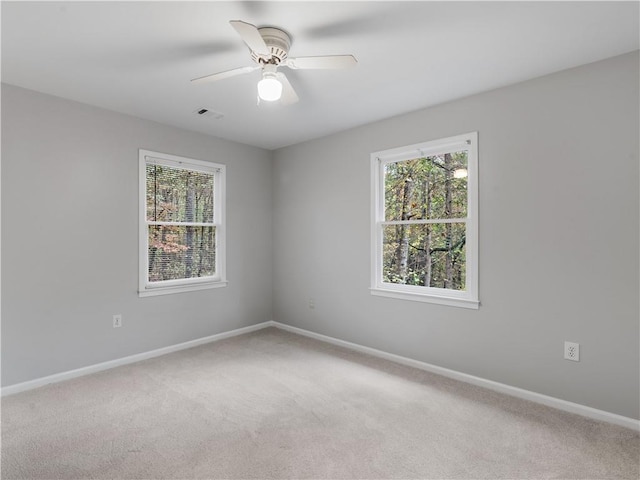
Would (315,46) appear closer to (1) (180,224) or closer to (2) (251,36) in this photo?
(2) (251,36)

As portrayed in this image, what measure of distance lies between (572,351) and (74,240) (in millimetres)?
4166

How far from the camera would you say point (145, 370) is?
3266mm

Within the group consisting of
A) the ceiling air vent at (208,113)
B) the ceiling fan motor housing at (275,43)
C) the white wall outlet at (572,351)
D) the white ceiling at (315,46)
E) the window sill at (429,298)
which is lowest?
the white wall outlet at (572,351)

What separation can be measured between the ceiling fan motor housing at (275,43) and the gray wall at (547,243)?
1.68 meters

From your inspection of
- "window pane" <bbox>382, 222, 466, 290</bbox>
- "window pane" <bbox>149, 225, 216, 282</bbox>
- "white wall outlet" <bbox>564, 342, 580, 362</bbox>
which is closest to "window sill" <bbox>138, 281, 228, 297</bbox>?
"window pane" <bbox>149, 225, 216, 282</bbox>

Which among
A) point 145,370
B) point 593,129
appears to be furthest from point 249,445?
point 593,129

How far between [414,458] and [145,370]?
2523 mm

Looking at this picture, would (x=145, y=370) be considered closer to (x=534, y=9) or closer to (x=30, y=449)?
(x=30, y=449)

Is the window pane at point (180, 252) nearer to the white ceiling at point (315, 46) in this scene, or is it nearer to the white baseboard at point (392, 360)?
the white baseboard at point (392, 360)

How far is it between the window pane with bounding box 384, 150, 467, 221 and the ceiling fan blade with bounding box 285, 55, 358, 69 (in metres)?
1.58

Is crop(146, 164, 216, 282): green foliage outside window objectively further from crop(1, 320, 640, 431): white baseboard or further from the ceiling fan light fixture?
the ceiling fan light fixture

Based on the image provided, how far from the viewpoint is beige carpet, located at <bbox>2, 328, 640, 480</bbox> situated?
1911 millimetres

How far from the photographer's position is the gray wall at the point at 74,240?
9.26ft

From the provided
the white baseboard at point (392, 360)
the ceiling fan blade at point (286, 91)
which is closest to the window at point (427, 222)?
the white baseboard at point (392, 360)
